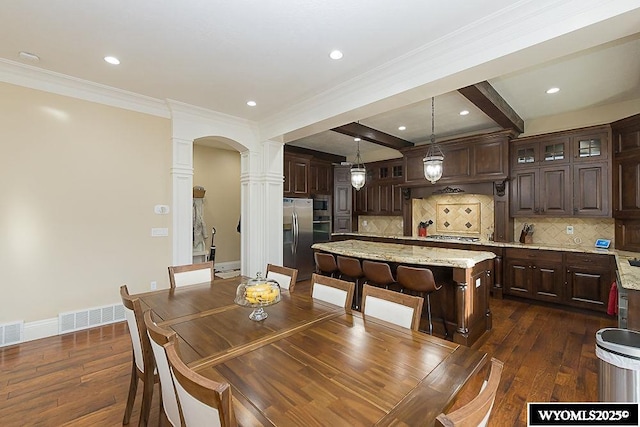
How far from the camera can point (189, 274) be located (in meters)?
2.75

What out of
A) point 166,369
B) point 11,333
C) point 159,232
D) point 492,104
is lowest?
point 11,333

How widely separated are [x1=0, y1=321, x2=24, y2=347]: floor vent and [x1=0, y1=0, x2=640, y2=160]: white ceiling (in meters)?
2.59

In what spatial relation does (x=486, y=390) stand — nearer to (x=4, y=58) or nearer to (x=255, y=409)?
(x=255, y=409)

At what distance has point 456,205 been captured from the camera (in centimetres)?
554

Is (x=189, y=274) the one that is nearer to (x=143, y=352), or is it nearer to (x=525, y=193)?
(x=143, y=352)

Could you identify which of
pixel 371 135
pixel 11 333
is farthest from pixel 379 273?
pixel 11 333

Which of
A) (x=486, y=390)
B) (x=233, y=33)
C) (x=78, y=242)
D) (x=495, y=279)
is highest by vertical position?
(x=233, y=33)

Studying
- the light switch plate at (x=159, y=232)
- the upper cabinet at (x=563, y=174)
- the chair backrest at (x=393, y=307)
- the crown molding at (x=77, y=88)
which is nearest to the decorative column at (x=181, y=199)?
the light switch plate at (x=159, y=232)

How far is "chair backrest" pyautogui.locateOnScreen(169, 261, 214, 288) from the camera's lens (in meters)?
2.64

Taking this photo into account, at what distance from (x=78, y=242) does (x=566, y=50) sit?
16.5ft

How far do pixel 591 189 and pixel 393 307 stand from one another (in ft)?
13.1

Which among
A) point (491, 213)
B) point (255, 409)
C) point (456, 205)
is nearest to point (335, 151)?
point (456, 205)

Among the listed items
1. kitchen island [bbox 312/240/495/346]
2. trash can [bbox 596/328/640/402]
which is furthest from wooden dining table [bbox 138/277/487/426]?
kitchen island [bbox 312/240/495/346]

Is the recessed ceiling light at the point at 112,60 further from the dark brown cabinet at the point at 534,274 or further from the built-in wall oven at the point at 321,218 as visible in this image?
the dark brown cabinet at the point at 534,274
